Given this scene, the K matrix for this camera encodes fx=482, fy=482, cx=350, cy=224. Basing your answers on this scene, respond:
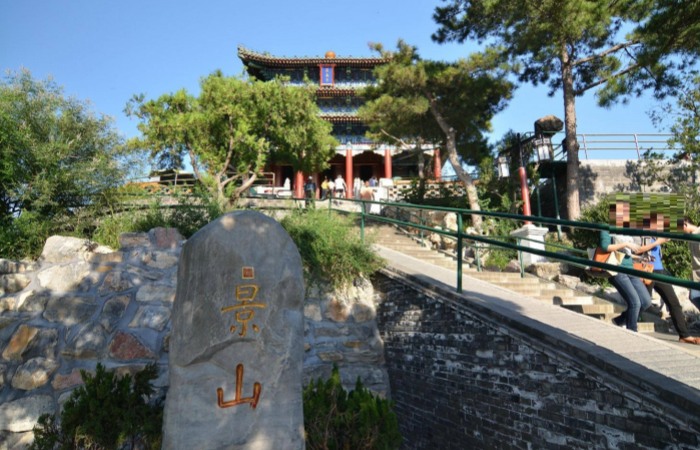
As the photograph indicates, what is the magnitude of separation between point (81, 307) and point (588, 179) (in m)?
13.8

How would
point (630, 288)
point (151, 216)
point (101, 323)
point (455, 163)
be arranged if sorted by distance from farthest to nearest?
point (455, 163) → point (151, 216) → point (101, 323) → point (630, 288)

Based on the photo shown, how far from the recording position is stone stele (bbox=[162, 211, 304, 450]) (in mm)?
2898

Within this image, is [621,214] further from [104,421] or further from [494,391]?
[104,421]

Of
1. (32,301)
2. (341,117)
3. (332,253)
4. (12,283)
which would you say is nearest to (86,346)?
(32,301)

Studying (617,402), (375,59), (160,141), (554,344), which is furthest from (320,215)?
(375,59)

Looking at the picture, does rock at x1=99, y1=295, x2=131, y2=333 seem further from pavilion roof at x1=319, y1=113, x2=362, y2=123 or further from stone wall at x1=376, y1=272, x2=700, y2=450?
pavilion roof at x1=319, y1=113, x2=362, y2=123

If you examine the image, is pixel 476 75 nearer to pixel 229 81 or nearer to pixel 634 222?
pixel 229 81

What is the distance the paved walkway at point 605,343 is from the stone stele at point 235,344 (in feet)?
7.28

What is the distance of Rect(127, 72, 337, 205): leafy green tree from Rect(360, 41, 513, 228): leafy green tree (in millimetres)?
2430

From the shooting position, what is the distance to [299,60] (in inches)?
1027

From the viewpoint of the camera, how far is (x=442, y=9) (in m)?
13.2

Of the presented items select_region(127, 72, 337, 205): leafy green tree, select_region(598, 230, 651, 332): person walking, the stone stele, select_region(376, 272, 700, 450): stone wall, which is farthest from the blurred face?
select_region(127, 72, 337, 205): leafy green tree

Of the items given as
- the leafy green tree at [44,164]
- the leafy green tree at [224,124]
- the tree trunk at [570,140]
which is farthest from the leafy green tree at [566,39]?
the leafy green tree at [44,164]

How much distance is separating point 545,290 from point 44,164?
7271 millimetres
